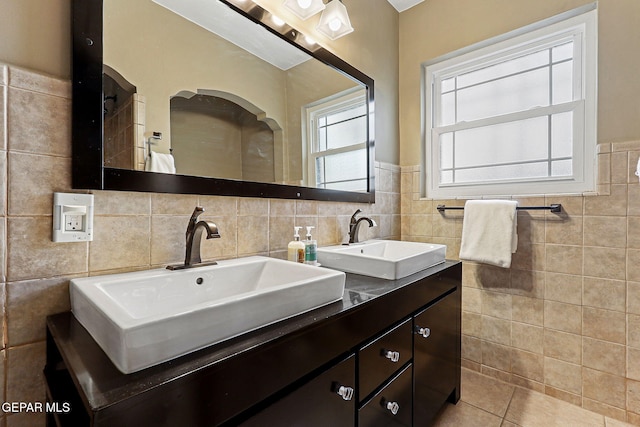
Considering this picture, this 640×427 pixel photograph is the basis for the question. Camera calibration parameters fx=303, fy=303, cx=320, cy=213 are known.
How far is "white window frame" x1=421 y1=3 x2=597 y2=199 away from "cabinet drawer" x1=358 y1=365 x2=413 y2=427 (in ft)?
4.21

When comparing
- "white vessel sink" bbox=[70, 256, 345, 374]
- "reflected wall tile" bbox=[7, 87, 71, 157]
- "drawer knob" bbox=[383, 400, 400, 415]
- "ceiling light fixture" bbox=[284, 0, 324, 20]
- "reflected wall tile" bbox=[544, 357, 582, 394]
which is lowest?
"reflected wall tile" bbox=[544, 357, 582, 394]

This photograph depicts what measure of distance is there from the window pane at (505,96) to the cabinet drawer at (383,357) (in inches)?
60.2

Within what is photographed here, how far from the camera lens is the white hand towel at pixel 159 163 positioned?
0.94m

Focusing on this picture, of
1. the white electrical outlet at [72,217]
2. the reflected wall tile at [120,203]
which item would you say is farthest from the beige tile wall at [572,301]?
the white electrical outlet at [72,217]

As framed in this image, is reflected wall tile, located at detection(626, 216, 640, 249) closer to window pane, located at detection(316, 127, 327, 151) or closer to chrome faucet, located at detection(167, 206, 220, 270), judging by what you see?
window pane, located at detection(316, 127, 327, 151)

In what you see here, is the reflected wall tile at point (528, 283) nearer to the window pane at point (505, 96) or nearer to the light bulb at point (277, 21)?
the window pane at point (505, 96)

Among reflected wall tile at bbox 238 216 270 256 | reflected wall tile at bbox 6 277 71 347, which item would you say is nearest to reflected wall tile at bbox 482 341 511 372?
reflected wall tile at bbox 238 216 270 256

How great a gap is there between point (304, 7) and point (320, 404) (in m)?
1.58

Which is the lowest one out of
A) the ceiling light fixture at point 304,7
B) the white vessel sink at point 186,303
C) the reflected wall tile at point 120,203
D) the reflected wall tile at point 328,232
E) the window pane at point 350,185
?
the white vessel sink at point 186,303

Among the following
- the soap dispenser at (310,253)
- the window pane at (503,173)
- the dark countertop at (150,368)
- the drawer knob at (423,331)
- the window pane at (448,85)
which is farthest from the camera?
the window pane at (448,85)

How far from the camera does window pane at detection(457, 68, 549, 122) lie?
5.79 ft

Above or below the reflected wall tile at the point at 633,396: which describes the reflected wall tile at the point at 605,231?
above

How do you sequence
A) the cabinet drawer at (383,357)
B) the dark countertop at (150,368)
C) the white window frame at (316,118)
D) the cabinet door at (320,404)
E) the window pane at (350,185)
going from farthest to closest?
the window pane at (350,185) → the white window frame at (316,118) → the cabinet drawer at (383,357) → the cabinet door at (320,404) → the dark countertop at (150,368)

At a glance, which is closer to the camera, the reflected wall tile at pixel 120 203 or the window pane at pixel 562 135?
the reflected wall tile at pixel 120 203
